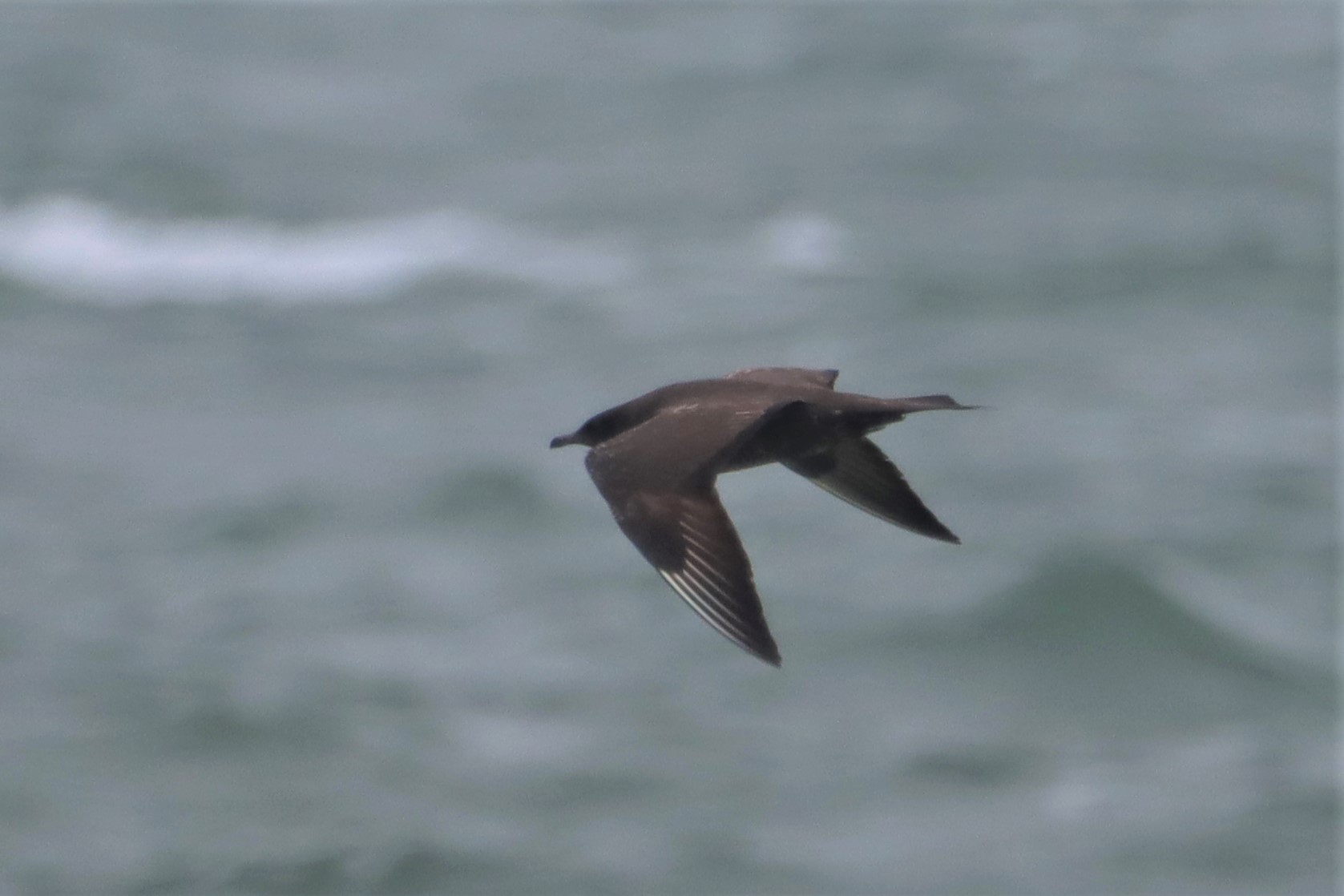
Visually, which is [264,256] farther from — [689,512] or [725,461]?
[689,512]

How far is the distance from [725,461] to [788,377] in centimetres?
81

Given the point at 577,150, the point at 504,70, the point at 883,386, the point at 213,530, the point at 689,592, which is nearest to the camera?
the point at 689,592

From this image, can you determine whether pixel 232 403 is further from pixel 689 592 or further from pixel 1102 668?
pixel 689 592

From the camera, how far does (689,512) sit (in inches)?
227

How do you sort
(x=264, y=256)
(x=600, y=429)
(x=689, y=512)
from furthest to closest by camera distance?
1. (x=264, y=256)
2. (x=600, y=429)
3. (x=689, y=512)

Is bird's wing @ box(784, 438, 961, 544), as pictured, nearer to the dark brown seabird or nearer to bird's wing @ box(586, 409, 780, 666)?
the dark brown seabird

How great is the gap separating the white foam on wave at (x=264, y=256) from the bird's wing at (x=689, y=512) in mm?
20560

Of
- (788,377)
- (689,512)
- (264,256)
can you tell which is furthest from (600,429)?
(264,256)

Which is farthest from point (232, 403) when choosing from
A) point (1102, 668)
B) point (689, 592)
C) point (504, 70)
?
point (689, 592)

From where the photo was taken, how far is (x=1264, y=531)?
20.6 m

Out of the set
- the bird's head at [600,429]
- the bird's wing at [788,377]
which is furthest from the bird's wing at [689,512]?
the bird's wing at [788,377]

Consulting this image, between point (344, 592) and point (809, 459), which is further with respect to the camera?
point (344, 592)

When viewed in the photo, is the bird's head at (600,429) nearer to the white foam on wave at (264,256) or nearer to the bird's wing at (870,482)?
the bird's wing at (870,482)

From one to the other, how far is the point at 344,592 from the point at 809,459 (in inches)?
517
